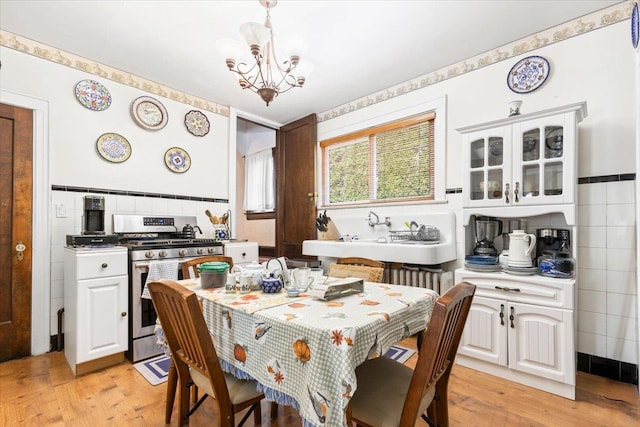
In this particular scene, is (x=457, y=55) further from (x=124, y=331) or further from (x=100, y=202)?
(x=124, y=331)

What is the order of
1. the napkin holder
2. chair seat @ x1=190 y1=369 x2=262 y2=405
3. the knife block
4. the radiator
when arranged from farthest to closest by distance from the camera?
the knife block < the radiator < the napkin holder < chair seat @ x1=190 y1=369 x2=262 y2=405

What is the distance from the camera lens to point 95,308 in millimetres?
2197

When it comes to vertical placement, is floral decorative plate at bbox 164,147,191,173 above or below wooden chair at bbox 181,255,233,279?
above

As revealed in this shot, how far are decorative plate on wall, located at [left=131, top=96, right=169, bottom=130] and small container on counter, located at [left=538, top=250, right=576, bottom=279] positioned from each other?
140 inches

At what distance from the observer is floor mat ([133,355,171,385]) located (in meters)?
2.11

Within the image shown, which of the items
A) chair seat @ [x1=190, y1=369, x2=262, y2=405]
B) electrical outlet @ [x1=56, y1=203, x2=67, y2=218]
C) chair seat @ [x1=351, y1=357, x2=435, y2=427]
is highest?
electrical outlet @ [x1=56, y1=203, x2=67, y2=218]

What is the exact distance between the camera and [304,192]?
404 centimetres

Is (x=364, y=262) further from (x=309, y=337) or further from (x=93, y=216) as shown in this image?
(x=93, y=216)

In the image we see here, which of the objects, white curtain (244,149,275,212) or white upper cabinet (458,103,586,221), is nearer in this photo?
white upper cabinet (458,103,586,221)

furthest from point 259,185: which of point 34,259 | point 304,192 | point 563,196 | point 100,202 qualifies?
point 563,196

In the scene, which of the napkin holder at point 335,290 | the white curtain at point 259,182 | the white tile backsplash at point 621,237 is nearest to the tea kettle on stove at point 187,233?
the white curtain at point 259,182

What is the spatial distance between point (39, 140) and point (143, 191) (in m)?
0.86

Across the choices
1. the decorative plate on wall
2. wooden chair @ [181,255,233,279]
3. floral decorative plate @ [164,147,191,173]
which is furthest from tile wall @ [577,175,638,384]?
the decorative plate on wall

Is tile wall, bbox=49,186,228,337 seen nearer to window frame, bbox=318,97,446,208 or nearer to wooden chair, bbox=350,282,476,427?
window frame, bbox=318,97,446,208
